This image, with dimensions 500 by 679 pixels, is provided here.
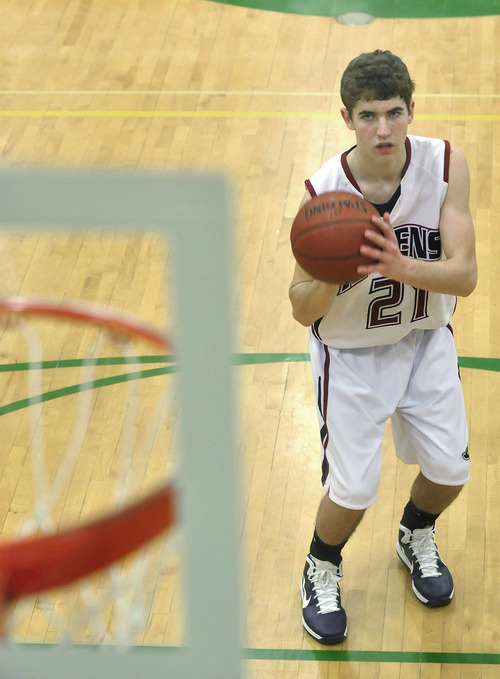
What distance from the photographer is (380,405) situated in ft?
11.1

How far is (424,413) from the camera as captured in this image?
135 inches

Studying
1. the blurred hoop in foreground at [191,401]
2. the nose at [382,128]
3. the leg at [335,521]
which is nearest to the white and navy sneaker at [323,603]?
the leg at [335,521]

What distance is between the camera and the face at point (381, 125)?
308cm

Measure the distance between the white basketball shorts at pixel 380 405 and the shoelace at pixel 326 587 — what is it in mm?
420

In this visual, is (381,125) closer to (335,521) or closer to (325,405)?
(325,405)

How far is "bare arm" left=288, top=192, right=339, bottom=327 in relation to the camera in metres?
3.11

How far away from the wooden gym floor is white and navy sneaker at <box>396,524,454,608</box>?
48mm

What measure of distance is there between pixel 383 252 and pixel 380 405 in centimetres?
65

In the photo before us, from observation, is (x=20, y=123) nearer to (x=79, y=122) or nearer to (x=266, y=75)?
(x=79, y=122)

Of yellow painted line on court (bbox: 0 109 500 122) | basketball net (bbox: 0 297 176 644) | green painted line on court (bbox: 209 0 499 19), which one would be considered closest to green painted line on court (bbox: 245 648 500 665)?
basketball net (bbox: 0 297 176 644)

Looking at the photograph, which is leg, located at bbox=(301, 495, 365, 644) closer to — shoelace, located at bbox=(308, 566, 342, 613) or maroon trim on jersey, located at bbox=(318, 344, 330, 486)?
shoelace, located at bbox=(308, 566, 342, 613)

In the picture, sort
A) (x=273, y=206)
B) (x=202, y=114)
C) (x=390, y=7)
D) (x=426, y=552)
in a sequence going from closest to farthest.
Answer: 1. (x=426, y=552)
2. (x=273, y=206)
3. (x=202, y=114)
4. (x=390, y=7)

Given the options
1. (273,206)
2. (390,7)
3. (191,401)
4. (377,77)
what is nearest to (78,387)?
(273,206)

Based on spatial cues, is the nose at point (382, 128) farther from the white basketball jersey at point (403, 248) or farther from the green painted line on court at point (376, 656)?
the green painted line on court at point (376, 656)
